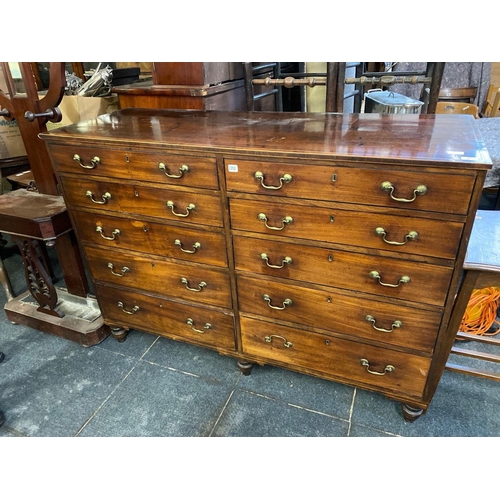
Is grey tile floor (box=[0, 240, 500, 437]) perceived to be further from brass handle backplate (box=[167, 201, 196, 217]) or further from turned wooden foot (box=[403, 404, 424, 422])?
brass handle backplate (box=[167, 201, 196, 217])

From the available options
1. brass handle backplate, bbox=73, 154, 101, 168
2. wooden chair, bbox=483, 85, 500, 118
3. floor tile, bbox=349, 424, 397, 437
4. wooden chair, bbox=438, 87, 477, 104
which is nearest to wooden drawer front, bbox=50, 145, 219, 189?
brass handle backplate, bbox=73, 154, 101, 168

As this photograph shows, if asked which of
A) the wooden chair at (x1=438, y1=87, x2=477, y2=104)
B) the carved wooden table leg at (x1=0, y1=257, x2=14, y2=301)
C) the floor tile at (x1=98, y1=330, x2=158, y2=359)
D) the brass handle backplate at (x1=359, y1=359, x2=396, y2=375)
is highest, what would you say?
the wooden chair at (x1=438, y1=87, x2=477, y2=104)

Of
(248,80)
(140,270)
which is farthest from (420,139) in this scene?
(140,270)

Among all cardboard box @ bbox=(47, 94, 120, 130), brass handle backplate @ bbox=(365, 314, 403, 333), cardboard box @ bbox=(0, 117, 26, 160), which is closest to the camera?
brass handle backplate @ bbox=(365, 314, 403, 333)

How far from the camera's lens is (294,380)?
1.74 meters

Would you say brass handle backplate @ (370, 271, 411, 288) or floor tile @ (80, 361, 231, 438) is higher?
brass handle backplate @ (370, 271, 411, 288)

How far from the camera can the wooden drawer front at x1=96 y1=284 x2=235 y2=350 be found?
5.46ft

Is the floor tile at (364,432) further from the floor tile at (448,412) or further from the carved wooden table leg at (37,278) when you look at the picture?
the carved wooden table leg at (37,278)

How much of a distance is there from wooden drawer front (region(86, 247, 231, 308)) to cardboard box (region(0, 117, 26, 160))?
1459 millimetres

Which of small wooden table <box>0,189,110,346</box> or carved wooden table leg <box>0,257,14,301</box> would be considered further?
carved wooden table leg <box>0,257,14,301</box>

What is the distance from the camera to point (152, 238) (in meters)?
1.57

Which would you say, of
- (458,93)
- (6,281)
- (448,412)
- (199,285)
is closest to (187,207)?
(199,285)

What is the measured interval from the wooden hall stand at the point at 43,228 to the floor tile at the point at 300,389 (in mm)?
844

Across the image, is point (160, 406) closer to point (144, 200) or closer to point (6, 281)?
point (144, 200)
